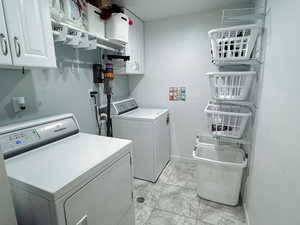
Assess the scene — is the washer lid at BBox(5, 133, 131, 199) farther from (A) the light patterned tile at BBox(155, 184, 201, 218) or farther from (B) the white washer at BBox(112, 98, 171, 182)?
(A) the light patterned tile at BBox(155, 184, 201, 218)

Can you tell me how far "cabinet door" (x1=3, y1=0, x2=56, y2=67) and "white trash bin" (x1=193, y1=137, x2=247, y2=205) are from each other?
1761mm

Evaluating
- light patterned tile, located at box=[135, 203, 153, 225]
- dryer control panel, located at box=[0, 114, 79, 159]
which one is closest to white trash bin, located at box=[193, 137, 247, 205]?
light patterned tile, located at box=[135, 203, 153, 225]

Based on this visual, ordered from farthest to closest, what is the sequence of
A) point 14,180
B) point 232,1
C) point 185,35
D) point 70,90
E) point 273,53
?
point 185,35 < point 232,1 < point 70,90 < point 273,53 < point 14,180

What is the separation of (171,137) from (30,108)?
211cm

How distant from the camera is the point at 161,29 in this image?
2623 mm

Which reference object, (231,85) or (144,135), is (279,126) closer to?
(231,85)

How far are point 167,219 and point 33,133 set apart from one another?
1.52 metres

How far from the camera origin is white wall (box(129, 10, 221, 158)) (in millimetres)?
2441

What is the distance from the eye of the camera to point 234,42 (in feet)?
4.99

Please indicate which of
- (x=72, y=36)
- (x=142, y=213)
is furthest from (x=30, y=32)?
(x=142, y=213)

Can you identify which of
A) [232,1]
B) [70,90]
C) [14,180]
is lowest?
[14,180]

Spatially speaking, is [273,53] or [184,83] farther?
[184,83]

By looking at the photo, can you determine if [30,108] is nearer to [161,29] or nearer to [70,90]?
[70,90]

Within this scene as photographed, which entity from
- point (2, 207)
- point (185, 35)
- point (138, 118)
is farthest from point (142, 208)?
point (185, 35)
